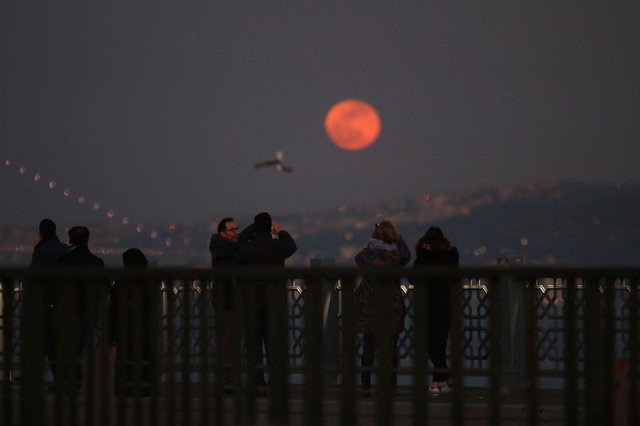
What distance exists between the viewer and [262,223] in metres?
13.9

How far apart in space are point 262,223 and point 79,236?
75.4 inches

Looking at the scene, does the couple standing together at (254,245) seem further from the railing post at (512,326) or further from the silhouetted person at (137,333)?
the silhouetted person at (137,333)

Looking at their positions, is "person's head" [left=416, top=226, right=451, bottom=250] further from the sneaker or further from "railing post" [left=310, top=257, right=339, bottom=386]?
"railing post" [left=310, top=257, right=339, bottom=386]

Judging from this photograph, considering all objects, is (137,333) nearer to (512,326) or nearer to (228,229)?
(228,229)

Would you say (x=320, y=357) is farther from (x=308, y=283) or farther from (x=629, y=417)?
(x=629, y=417)

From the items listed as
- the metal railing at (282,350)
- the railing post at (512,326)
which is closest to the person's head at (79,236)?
the railing post at (512,326)

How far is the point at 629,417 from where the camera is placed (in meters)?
7.04

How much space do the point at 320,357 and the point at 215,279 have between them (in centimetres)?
69

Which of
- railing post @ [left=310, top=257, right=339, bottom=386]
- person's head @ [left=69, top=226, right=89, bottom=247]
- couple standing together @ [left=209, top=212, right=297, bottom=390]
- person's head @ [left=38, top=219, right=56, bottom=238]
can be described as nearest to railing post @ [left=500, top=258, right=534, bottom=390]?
railing post @ [left=310, top=257, right=339, bottom=386]

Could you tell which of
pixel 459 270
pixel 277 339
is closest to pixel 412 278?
pixel 459 270

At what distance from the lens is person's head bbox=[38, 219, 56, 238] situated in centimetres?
1498

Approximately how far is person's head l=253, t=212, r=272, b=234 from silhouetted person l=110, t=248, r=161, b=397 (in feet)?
19.6

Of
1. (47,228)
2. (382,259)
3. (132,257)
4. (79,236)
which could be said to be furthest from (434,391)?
(47,228)

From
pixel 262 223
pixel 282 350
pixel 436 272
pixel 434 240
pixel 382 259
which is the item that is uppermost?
pixel 262 223
